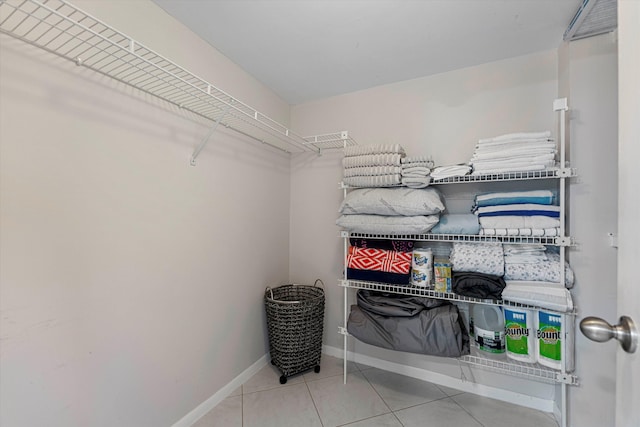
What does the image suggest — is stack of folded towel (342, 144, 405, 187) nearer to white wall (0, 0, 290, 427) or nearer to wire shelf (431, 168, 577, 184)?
wire shelf (431, 168, 577, 184)

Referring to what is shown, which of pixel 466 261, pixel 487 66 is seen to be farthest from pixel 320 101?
pixel 466 261

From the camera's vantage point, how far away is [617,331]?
0.52 meters

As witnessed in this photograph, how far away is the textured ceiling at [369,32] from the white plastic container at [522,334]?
1515mm

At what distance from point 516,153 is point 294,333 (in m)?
1.72

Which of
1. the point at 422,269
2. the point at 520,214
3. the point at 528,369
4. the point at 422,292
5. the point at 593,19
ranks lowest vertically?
the point at 528,369

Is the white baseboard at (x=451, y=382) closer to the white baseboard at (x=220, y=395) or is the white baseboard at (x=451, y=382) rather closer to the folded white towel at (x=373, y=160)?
the white baseboard at (x=220, y=395)

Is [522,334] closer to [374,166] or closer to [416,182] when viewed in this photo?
[416,182]

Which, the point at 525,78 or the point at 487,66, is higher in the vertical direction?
the point at 487,66

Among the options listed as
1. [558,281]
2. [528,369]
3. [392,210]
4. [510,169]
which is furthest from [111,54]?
[528,369]

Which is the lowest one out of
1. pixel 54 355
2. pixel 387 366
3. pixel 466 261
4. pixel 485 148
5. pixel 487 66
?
pixel 387 366

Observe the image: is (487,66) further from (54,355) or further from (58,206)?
(54,355)

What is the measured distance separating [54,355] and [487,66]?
2.66m

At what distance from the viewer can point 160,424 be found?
4.30 ft

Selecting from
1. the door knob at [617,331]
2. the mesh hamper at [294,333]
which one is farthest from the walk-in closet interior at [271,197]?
the door knob at [617,331]
